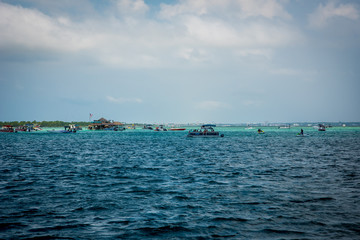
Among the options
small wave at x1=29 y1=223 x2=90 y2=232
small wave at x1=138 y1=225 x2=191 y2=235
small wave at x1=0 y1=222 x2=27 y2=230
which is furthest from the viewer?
small wave at x1=0 y1=222 x2=27 y2=230

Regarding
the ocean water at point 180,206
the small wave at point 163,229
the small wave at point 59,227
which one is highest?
the small wave at point 59,227

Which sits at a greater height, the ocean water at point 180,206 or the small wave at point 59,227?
the small wave at point 59,227

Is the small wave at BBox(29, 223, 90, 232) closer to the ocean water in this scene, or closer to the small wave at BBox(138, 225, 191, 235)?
the ocean water

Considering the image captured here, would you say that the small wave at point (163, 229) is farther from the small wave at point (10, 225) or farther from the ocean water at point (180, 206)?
the small wave at point (10, 225)

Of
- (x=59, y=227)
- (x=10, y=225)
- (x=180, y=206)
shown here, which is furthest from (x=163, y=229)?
(x=10, y=225)

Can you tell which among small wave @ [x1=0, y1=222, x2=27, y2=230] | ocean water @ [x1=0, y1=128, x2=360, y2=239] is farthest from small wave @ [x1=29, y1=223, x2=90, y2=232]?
small wave @ [x1=0, y1=222, x2=27, y2=230]

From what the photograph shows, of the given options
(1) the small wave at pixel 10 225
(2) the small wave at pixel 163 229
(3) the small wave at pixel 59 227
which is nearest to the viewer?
(2) the small wave at pixel 163 229

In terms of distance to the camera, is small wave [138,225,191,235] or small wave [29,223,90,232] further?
small wave [29,223,90,232]

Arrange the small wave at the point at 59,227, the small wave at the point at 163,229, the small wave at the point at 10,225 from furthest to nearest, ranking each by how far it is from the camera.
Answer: the small wave at the point at 10,225
the small wave at the point at 59,227
the small wave at the point at 163,229

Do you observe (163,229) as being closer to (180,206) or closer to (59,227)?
(180,206)

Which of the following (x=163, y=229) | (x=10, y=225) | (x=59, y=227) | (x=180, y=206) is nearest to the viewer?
(x=163, y=229)

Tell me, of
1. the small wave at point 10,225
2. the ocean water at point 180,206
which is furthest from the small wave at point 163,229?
the small wave at point 10,225

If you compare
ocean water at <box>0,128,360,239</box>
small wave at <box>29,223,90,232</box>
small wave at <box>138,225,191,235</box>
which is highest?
small wave at <box>29,223,90,232</box>

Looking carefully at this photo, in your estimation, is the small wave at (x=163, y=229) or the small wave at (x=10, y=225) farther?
the small wave at (x=10, y=225)
